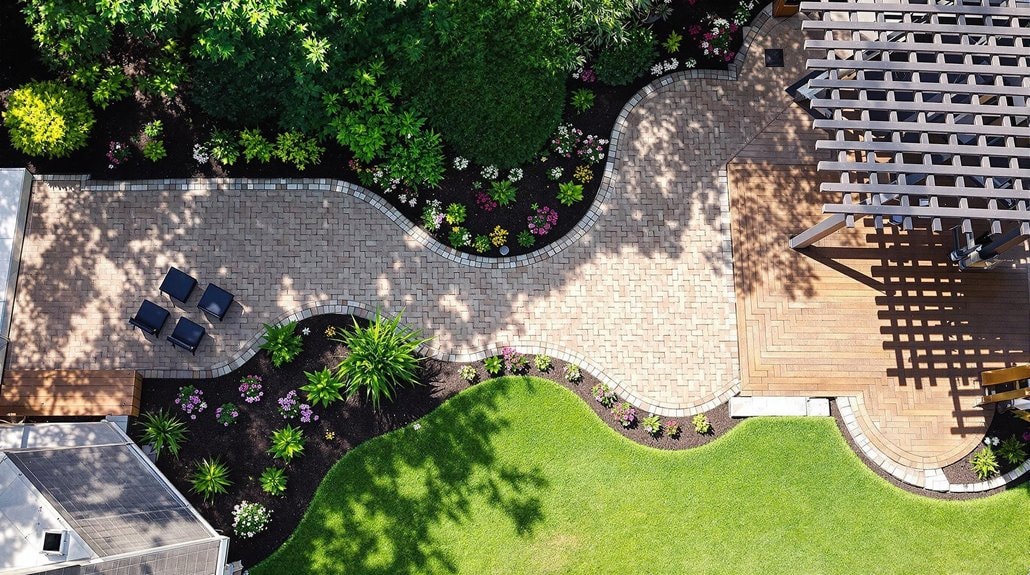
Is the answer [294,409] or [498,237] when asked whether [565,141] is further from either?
[294,409]

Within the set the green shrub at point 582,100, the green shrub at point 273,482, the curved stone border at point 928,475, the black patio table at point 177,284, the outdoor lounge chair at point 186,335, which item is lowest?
the green shrub at point 273,482

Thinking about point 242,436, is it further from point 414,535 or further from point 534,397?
point 534,397

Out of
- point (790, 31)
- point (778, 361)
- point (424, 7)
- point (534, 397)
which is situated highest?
point (790, 31)

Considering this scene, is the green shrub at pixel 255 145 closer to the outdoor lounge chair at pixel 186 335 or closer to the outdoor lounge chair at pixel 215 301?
the outdoor lounge chair at pixel 215 301

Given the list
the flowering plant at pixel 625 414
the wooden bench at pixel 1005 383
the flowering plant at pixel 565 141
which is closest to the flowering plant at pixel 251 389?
the flowering plant at pixel 625 414

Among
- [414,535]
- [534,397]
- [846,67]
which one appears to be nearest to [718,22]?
[846,67]

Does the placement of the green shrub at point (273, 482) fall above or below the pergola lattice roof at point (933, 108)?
below

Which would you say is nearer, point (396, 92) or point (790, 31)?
point (396, 92)
